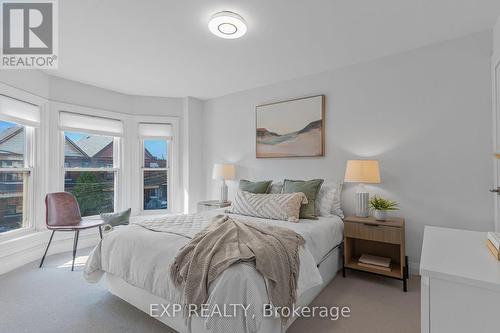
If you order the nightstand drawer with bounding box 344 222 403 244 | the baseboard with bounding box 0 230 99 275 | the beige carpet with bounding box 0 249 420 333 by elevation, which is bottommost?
the beige carpet with bounding box 0 249 420 333

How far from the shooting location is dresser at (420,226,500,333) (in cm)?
88

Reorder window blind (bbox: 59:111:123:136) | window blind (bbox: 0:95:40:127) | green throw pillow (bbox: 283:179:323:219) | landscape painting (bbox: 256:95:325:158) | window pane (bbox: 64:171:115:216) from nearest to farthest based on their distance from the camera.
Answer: green throw pillow (bbox: 283:179:323:219) → window blind (bbox: 0:95:40:127) → landscape painting (bbox: 256:95:325:158) → window blind (bbox: 59:111:123:136) → window pane (bbox: 64:171:115:216)

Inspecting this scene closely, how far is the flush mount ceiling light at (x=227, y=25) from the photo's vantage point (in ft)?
6.96

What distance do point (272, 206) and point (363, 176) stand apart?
3.40 ft

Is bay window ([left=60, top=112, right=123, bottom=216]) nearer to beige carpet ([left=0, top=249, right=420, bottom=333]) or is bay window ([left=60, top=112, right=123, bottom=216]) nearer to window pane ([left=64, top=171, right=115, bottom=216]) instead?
window pane ([left=64, top=171, right=115, bottom=216])

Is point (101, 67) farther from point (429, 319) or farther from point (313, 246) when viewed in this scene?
point (429, 319)

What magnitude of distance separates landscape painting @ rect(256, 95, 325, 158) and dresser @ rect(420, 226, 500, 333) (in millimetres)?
2359

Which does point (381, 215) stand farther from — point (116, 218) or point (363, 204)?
point (116, 218)

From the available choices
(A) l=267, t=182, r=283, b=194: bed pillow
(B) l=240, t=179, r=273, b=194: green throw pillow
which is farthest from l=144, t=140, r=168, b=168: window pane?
(A) l=267, t=182, r=283, b=194: bed pillow

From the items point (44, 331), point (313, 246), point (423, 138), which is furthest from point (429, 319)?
point (44, 331)

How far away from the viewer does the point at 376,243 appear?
286cm

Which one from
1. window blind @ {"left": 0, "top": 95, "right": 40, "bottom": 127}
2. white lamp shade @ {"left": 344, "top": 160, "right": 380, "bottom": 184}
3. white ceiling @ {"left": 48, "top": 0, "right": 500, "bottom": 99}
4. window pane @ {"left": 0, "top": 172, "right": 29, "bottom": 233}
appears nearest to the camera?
white ceiling @ {"left": 48, "top": 0, "right": 500, "bottom": 99}

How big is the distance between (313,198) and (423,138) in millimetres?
1354

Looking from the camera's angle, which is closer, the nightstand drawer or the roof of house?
the nightstand drawer
